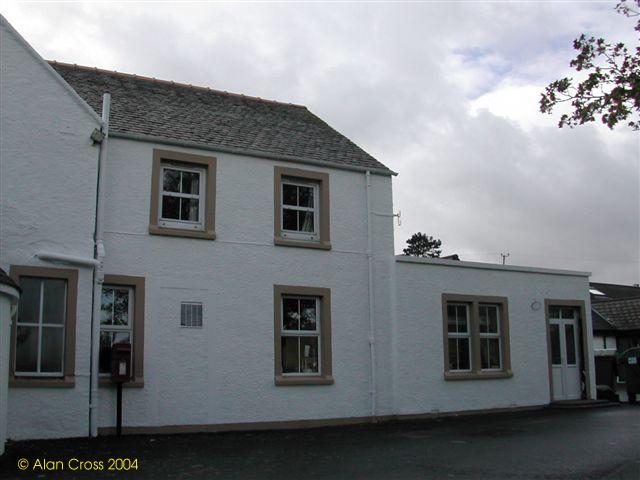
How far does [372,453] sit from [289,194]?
7167 mm

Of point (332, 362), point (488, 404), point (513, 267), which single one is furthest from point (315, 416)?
point (513, 267)

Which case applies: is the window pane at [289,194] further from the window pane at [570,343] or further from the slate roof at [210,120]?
the window pane at [570,343]

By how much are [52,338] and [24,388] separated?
1018 mm

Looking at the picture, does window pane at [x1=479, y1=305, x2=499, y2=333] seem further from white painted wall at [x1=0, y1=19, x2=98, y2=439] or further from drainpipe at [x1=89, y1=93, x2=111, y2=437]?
white painted wall at [x1=0, y1=19, x2=98, y2=439]

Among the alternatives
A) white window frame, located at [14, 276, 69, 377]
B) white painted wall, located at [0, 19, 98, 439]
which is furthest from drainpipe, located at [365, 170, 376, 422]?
white window frame, located at [14, 276, 69, 377]

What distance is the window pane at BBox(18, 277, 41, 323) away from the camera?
1308cm

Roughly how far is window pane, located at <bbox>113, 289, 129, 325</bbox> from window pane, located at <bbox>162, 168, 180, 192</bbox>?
2.36m

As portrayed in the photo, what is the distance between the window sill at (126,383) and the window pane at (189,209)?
11.5ft

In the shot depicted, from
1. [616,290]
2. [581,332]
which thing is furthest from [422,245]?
[581,332]

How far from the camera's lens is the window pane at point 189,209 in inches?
610

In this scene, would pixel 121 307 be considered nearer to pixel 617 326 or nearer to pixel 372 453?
pixel 372 453

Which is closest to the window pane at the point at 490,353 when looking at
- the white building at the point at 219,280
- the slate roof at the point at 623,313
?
the white building at the point at 219,280

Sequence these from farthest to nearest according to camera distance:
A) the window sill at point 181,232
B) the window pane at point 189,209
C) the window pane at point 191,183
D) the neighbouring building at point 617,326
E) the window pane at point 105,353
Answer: the neighbouring building at point 617,326, the window pane at point 191,183, the window pane at point 189,209, the window sill at point 181,232, the window pane at point 105,353

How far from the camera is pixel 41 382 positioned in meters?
12.8
